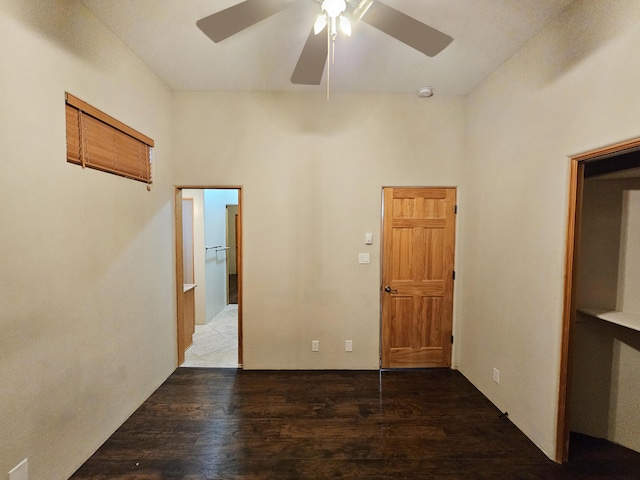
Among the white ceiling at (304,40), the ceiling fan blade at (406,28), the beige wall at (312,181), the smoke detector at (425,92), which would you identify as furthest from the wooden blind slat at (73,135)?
the smoke detector at (425,92)

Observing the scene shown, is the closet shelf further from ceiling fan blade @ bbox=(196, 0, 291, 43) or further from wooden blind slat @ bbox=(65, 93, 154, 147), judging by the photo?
wooden blind slat @ bbox=(65, 93, 154, 147)

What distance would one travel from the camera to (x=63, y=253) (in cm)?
162

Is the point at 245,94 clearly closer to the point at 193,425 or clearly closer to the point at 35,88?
the point at 35,88

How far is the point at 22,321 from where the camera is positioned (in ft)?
4.57

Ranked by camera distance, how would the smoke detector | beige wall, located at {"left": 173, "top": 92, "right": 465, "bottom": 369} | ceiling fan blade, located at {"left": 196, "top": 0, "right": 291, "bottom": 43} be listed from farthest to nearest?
beige wall, located at {"left": 173, "top": 92, "right": 465, "bottom": 369} → the smoke detector → ceiling fan blade, located at {"left": 196, "top": 0, "right": 291, "bottom": 43}

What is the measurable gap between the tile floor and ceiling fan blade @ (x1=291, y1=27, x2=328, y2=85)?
2.94 metres

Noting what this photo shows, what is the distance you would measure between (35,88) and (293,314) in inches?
101

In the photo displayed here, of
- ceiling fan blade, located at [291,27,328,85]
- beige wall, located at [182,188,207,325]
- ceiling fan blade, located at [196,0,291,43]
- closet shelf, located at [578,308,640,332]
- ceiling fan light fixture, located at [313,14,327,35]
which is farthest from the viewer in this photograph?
Result: beige wall, located at [182,188,207,325]

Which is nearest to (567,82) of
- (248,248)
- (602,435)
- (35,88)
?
(602,435)

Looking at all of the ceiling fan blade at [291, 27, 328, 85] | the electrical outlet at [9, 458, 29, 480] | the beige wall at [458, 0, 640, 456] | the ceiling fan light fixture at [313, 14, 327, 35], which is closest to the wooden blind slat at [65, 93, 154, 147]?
the ceiling fan blade at [291, 27, 328, 85]

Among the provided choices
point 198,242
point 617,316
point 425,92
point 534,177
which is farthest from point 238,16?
point 198,242

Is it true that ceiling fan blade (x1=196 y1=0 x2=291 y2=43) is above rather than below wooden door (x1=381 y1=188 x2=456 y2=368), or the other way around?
above

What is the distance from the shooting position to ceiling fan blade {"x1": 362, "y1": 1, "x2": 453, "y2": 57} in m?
1.36

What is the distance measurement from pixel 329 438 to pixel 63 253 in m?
2.15
